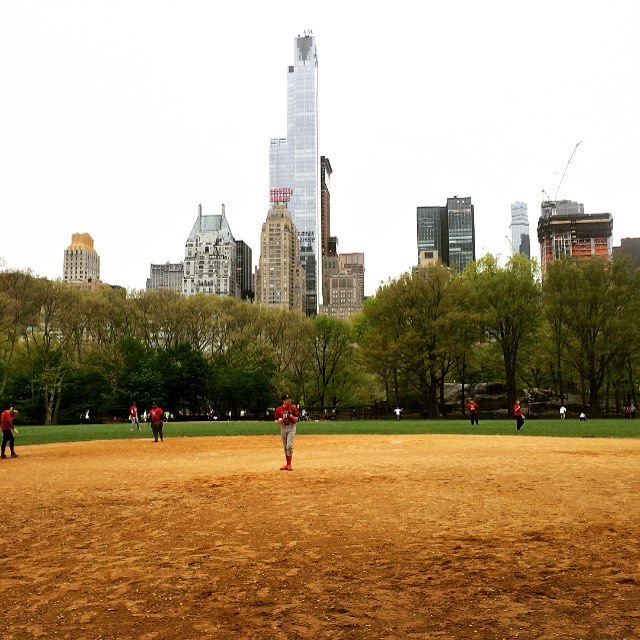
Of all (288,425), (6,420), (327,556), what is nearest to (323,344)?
(6,420)

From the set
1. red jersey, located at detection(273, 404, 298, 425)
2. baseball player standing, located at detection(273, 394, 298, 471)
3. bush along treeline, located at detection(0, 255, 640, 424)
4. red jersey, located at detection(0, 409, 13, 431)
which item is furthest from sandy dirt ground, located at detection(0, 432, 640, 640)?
bush along treeline, located at detection(0, 255, 640, 424)

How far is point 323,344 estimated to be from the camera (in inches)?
3135

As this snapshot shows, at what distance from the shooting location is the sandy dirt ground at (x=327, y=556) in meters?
5.59

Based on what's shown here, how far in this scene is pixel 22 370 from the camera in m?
71.4

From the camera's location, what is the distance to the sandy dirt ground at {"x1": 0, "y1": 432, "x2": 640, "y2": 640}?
559 centimetres

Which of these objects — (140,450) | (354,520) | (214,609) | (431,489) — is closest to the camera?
(214,609)

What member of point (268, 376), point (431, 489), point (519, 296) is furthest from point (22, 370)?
point (431, 489)

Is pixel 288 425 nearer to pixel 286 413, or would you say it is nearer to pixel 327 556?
pixel 286 413

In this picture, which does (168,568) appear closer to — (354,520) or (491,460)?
(354,520)

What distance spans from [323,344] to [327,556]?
236 feet

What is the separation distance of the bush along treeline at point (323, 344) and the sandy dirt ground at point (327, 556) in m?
46.2

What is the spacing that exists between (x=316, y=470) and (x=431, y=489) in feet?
15.4

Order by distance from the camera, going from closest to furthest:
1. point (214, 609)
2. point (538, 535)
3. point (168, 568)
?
point (214, 609) → point (168, 568) → point (538, 535)

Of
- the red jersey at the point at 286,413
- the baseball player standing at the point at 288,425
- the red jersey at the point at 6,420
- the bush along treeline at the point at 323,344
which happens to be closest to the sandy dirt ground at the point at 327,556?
the baseball player standing at the point at 288,425
